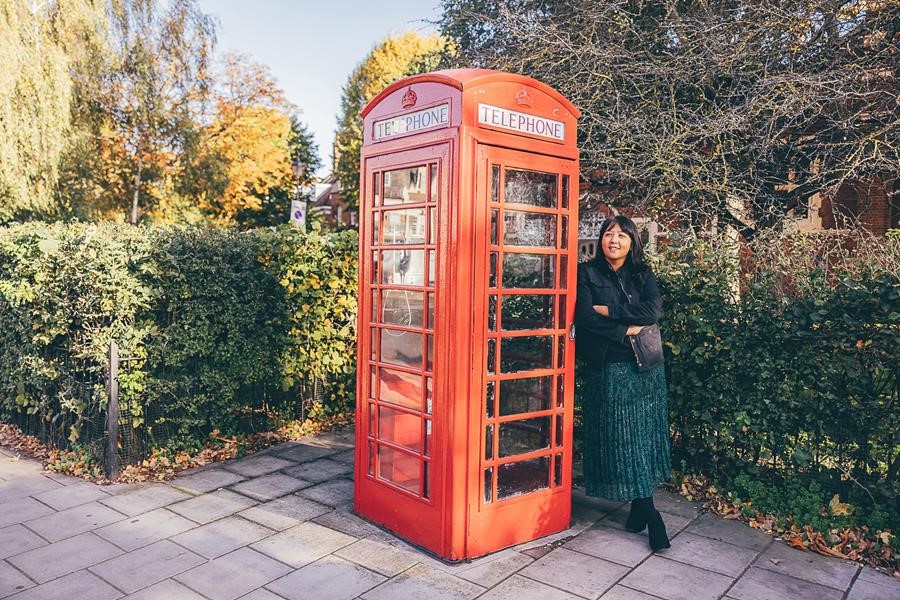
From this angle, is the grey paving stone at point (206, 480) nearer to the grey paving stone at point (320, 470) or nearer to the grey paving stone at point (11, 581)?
the grey paving stone at point (320, 470)

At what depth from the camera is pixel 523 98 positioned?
3988mm

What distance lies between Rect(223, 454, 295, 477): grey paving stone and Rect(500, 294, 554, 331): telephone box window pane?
2.71 m

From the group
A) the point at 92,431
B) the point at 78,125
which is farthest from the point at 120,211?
the point at 92,431

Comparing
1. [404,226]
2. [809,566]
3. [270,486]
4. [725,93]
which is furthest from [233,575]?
[725,93]

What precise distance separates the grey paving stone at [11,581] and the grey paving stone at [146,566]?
0.34 meters

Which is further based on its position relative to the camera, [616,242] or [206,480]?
[206,480]

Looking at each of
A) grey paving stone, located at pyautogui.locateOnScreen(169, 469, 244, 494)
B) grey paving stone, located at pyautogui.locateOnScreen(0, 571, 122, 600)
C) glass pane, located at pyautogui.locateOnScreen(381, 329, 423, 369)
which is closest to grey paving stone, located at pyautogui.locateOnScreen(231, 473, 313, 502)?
grey paving stone, located at pyautogui.locateOnScreen(169, 469, 244, 494)

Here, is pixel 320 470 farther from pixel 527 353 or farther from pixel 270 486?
pixel 527 353

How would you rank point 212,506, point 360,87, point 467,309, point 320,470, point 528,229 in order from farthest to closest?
point 360,87 < point 320,470 < point 212,506 < point 528,229 < point 467,309

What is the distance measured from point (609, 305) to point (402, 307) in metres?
1.34

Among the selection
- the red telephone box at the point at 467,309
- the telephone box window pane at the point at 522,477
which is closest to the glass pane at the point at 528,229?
the red telephone box at the point at 467,309

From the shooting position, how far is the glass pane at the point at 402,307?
4.09 meters

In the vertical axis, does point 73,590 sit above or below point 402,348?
below

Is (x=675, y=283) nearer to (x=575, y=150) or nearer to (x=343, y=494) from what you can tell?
(x=575, y=150)
